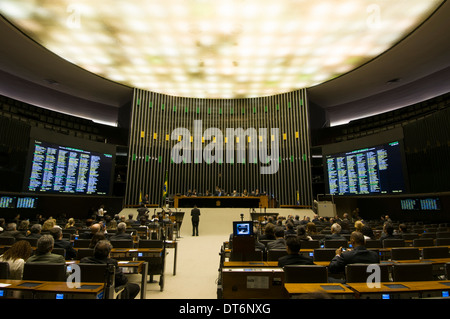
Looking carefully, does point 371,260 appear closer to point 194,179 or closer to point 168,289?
point 168,289

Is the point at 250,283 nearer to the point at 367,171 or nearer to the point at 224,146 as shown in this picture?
the point at 367,171

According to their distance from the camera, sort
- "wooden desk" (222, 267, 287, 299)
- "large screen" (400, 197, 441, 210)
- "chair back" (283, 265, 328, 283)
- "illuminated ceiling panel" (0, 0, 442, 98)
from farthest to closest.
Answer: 1. "large screen" (400, 197, 441, 210)
2. "illuminated ceiling panel" (0, 0, 442, 98)
3. "chair back" (283, 265, 328, 283)
4. "wooden desk" (222, 267, 287, 299)

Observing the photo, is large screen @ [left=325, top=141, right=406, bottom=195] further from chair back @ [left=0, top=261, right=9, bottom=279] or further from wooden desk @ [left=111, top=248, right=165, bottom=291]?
chair back @ [left=0, top=261, right=9, bottom=279]

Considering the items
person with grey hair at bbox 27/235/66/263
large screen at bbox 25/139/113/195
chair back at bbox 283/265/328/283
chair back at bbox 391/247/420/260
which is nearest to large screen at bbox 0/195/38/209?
large screen at bbox 25/139/113/195

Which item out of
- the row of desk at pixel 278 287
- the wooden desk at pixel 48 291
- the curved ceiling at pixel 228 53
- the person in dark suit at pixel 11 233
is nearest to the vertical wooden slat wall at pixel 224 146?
the curved ceiling at pixel 228 53

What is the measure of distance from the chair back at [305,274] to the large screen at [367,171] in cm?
1175

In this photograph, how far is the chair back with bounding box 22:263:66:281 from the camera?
2.30 m

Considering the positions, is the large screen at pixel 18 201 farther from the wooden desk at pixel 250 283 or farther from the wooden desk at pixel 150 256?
the wooden desk at pixel 250 283

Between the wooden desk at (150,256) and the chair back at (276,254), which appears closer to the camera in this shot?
the chair back at (276,254)

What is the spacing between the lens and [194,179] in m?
17.2

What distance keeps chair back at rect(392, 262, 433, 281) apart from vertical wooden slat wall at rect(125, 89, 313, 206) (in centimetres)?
1375

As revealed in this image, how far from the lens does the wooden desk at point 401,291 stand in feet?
6.31
